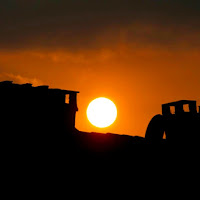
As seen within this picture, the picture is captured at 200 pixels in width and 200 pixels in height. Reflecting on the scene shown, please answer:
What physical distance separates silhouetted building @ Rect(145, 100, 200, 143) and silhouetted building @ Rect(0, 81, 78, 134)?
566 centimetres


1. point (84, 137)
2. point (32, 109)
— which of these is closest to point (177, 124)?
point (84, 137)

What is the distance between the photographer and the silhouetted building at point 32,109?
18.8m

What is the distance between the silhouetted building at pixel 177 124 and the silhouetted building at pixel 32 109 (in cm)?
566

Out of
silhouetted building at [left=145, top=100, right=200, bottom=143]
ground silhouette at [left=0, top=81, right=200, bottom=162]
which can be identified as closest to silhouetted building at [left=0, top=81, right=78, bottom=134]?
ground silhouette at [left=0, top=81, right=200, bottom=162]

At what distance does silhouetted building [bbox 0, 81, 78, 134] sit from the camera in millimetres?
18828

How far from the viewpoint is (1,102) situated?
62.1 ft

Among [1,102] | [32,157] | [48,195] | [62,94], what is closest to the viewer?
[48,195]

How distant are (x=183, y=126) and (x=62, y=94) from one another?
9665 millimetres

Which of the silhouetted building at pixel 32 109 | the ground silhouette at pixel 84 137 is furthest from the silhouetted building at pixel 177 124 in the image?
the silhouetted building at pixel 32 109

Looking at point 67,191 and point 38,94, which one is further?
point 38,94

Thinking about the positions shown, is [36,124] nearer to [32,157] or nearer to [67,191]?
[32,157]

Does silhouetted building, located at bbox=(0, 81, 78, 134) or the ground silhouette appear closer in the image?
the ground silhouette

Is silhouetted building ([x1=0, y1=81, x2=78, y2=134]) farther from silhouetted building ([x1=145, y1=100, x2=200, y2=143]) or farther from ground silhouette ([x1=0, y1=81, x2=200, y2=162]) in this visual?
silhouetted building ([x1=145, y1=100, x2=200, y2=143])

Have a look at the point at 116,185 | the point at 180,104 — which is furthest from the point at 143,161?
the point at 180,104
